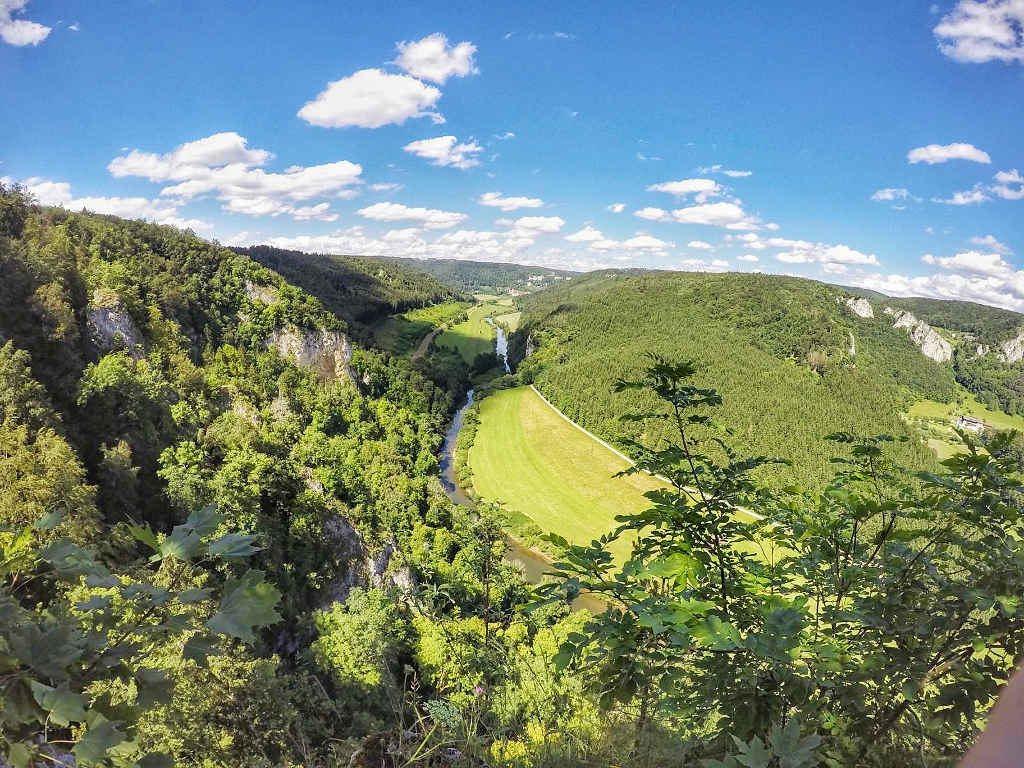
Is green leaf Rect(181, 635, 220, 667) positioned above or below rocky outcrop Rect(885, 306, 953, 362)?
below

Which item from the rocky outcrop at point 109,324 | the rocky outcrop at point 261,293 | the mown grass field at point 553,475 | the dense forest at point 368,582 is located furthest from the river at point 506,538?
the rocky outcrop at point 261,293

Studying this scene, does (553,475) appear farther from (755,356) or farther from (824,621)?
(755,356)

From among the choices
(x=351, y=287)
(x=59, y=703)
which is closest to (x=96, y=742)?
(x=59, y=703)

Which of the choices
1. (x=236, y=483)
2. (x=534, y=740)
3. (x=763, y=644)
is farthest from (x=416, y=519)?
(x=763, y=644)

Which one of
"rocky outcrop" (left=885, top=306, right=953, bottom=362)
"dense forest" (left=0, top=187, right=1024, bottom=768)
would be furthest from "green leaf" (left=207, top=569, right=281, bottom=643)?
"rocky outcrop" (left=885, top=306, right=953, bottom=362)

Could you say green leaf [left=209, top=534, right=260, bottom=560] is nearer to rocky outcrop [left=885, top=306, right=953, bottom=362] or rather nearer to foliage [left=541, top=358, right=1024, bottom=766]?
foliage [left=541, top=358, right=1024, bottom=766]

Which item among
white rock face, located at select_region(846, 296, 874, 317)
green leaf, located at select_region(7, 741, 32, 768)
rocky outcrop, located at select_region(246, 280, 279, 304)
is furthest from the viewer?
white rock face, located at select_region(846, 296, 874, 317)
